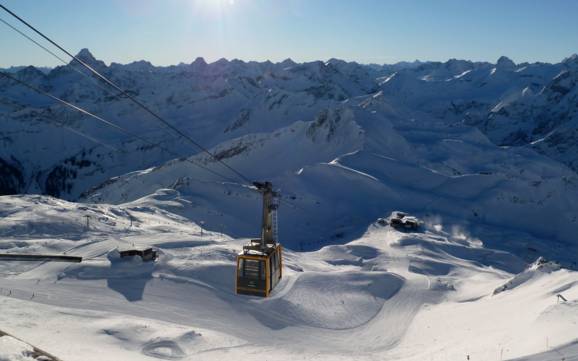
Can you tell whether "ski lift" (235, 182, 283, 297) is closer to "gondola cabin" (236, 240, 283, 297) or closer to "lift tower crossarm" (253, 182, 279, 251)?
"gondola cabin" (236, 240, 283, 297)

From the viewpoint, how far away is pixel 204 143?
189500mm

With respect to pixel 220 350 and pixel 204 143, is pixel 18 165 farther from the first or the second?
pixel 220 350

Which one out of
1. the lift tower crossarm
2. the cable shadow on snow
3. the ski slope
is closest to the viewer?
the ski slope

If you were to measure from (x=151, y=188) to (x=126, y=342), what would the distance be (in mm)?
80672

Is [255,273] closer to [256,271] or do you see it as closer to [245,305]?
[256,271]

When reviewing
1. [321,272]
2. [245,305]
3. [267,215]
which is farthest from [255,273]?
[321,272]

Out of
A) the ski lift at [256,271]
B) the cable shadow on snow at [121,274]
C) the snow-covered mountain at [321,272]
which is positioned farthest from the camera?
the cable shadow on snow at [121,274]

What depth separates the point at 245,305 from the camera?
861 inches

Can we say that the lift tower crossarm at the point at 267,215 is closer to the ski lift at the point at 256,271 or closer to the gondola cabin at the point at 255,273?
the ski lift at the point at 256,271

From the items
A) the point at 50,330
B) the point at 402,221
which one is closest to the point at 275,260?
the point at 50,330

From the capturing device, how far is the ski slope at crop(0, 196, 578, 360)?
14.8m

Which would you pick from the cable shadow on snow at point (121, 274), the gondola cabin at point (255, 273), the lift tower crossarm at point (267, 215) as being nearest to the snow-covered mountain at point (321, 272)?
the cable shadow on snow at point (121, 274)

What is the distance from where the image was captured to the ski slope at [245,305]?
14.8 metres

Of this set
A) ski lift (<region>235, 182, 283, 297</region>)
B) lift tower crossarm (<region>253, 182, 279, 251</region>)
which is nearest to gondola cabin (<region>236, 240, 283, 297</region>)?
ski lift (<region>235, 182, 283, 297</region>)
